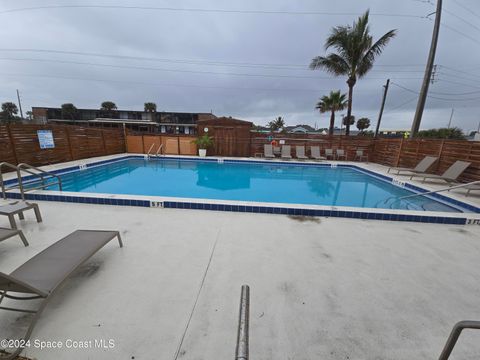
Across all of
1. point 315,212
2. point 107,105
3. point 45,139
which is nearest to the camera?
point 315,212

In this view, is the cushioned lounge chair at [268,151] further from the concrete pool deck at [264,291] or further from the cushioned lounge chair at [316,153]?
the concrete pool deck at [264,291]

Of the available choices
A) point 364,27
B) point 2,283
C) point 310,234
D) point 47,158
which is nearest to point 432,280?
point 310,234

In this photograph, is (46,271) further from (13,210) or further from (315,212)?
(315,212)

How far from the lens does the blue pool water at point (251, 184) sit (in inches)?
243

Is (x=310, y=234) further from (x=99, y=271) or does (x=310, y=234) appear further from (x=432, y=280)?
(x=99, y=271)

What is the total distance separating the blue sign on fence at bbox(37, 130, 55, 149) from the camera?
7730 millimetres

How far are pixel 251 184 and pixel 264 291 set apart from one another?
590 centimetres

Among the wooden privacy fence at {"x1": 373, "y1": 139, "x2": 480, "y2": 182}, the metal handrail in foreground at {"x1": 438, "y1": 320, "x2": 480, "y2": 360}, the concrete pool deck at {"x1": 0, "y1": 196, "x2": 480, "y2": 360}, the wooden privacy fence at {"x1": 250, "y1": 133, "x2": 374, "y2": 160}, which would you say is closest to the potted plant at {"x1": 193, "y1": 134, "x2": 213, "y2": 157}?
the wooden privacy fence at {"x1": 250, "y1": 133, "x2": 374, "y2": 160}

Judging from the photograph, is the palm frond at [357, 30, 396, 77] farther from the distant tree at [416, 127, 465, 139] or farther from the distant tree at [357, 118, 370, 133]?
the distant tree at [357, 118, 370, 133]

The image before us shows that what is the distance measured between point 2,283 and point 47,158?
9.28 meters

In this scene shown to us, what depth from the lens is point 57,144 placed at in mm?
8602

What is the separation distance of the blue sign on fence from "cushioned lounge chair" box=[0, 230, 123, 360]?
7973 millimetres

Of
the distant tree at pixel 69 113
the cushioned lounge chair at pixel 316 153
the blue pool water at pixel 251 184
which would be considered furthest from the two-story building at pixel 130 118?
the cushioned lounge chair at pixel 316 153

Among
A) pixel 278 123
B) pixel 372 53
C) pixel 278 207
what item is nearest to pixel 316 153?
pixel 372 53
